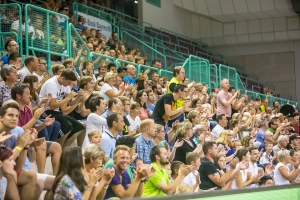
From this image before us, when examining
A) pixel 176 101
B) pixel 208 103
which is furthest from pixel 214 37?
pixel 176 101

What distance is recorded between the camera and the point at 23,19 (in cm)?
1032

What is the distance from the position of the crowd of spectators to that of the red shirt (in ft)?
0.04

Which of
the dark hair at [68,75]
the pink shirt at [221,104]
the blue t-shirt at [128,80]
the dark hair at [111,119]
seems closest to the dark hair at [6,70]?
the dark hair at [68,75]

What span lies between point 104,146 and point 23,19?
12.1 ft

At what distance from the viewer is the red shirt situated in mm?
6734

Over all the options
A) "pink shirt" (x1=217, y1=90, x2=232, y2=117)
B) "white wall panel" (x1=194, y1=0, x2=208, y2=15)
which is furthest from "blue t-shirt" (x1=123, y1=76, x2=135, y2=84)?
"white wall panel" (x1=194, y1=0, x2=208, y2=15)

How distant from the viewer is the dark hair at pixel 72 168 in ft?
17.0

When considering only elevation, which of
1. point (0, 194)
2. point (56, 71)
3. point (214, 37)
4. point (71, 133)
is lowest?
point (0, 194)

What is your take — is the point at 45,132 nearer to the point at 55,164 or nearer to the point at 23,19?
the point at 55,164

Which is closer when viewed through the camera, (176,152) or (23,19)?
(176,152)

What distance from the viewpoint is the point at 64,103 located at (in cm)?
775

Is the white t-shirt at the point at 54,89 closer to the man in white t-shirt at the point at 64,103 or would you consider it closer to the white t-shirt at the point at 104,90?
the man in white t-shirt at the point at 64,103

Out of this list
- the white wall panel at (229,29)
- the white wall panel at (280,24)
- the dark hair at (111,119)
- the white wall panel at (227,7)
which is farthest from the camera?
the white wall panel at (229,29)

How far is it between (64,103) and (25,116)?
1.01m
